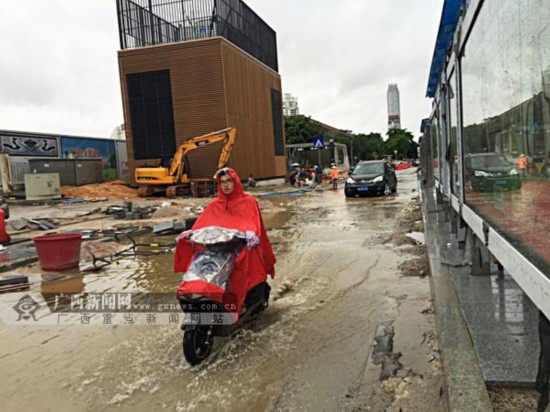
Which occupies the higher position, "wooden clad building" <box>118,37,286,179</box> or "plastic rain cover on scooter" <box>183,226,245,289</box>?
"wooden clad building" <box>118,37,286,179</box>

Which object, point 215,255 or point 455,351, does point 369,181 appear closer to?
point 215,255

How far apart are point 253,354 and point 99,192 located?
25607mm

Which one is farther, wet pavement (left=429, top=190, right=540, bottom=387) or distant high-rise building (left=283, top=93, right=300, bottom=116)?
distant high-rise building (left=283, top=93, right=300, bottom=116)

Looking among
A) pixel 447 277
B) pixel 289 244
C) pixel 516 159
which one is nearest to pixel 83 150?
pixel 289 244

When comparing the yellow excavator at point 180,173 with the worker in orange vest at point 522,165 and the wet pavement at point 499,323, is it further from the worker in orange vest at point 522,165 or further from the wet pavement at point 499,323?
the worker in orange vest at point 522,165

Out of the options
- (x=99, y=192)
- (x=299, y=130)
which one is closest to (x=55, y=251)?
(x=99, y=192)

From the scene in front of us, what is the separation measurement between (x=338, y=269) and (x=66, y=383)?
4.52 metres

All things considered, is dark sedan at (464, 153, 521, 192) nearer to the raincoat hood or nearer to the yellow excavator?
the raincoat hood

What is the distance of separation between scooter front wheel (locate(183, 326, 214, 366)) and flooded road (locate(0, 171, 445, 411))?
89 mm

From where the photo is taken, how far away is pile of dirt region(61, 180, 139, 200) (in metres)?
27.1

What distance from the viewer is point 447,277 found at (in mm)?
5648

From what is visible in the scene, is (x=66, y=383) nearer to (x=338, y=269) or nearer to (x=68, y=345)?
(x=68, y=345)

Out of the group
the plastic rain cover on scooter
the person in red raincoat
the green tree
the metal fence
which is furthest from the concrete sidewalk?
the green tree

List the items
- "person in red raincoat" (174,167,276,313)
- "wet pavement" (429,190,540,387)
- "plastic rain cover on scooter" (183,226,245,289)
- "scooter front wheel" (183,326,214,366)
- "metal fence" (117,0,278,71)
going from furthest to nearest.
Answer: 1. "metal fence" (117,0,278,71)
2. "person in red raincoat" (174,167,276,313)
3. "plastic rain cover on scooter" (183,226,245,289)
4. "scooter front wheel" (183,326,214,366)
5. "wet pavement" (429,190,540,387)
